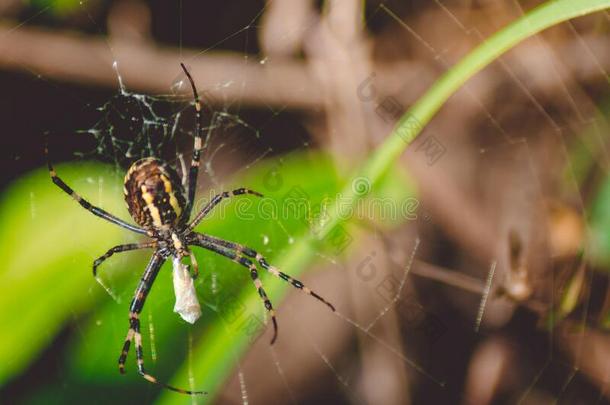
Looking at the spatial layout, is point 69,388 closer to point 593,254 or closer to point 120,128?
point 120,128

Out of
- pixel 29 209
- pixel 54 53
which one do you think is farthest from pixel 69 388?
pixel 54 53

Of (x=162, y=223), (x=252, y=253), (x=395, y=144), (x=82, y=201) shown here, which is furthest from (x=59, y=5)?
(x=395, y=144)

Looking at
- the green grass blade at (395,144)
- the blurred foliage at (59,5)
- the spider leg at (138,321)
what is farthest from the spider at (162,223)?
the blurred foliage at (59,5)

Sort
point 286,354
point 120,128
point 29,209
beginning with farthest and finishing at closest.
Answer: point 286,354 < point 120,128 < point 29,209

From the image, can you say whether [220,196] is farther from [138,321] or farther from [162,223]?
[138,321]

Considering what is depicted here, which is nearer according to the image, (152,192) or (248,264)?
(152,192)

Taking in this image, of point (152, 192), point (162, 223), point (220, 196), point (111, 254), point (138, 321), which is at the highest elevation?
point (220, 196)

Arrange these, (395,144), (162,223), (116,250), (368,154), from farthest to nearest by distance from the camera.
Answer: (368,154), (162,223), (116,250), (395,144)
